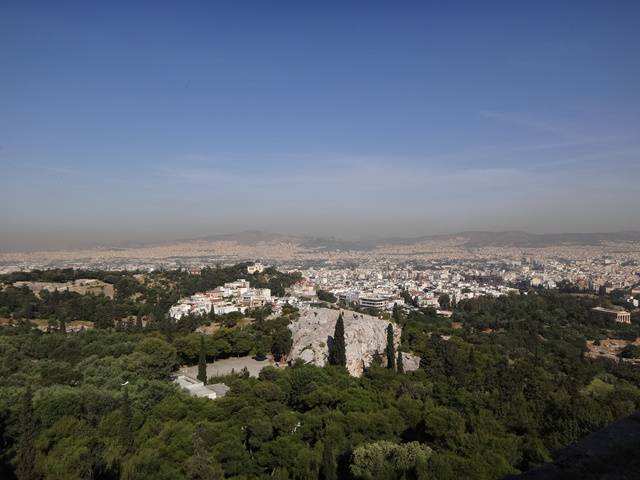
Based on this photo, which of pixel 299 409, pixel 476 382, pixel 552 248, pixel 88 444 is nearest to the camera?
pixel 88 444

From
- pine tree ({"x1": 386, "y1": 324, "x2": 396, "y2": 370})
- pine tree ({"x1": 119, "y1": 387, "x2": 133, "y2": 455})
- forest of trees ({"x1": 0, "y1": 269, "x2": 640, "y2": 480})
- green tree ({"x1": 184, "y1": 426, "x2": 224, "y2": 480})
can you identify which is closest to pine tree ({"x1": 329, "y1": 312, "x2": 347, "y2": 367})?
forest of trees ({"x1": 0, "y1": 269, "x2": 640, "y2": 480})

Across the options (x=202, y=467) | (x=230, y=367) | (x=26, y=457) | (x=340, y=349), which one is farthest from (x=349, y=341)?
(x=26, y=457)

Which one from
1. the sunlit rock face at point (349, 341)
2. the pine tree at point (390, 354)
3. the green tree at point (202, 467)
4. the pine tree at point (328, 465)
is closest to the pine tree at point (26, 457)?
the green tree at point (202, 467)

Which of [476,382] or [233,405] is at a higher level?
[233,405]

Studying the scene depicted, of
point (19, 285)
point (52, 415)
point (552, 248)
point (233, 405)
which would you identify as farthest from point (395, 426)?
point (552, 248)

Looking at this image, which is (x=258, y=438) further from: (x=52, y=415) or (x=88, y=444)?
(x=52, y=415)

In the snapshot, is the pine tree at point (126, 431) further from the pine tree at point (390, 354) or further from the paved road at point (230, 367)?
the pine tree at point (390, 354)
